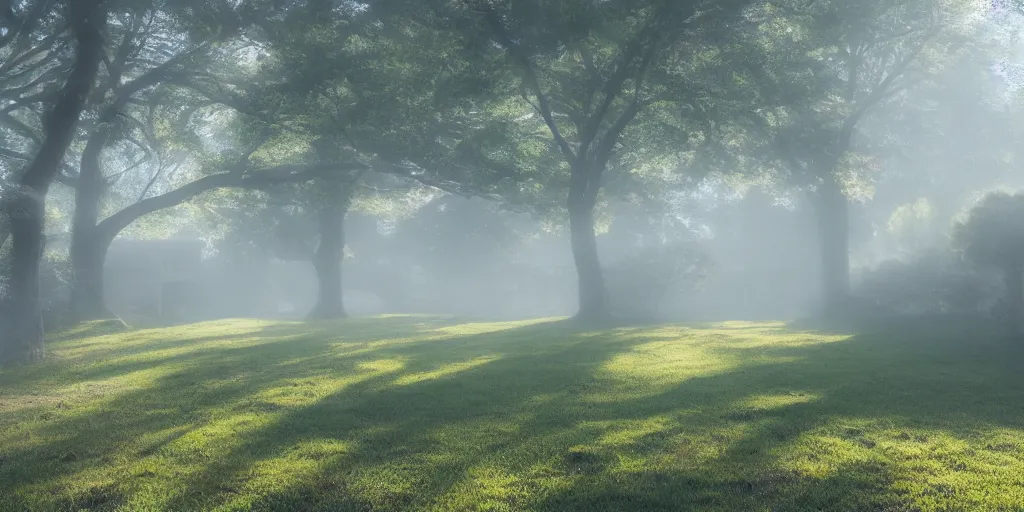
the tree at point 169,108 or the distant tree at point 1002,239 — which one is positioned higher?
the tree at point 169,108

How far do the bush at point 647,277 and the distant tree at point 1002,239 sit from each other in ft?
76.4

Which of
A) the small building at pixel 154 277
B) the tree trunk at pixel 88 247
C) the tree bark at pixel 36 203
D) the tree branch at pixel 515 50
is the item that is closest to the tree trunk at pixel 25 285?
the tree bark at pixel 36 203

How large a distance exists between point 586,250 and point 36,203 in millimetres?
23409

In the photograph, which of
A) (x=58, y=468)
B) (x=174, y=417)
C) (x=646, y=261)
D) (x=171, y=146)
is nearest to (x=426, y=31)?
(x=171, y=146)

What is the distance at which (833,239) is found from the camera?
147 ft

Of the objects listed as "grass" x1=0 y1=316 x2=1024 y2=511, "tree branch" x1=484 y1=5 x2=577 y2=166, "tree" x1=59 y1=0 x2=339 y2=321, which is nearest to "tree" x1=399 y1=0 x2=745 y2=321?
"tree branch" x1=484 y1=5 x2=577 y2=166

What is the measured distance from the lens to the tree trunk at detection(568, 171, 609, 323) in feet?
116

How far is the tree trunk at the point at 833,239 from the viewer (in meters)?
43.3

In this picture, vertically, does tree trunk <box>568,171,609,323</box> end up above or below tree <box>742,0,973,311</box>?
below

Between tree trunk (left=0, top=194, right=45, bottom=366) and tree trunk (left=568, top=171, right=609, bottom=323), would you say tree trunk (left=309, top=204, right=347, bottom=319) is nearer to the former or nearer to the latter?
tree trunk (left=568, top=171, right=609, bottom=323)

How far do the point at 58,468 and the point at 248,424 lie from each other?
8.80 ft

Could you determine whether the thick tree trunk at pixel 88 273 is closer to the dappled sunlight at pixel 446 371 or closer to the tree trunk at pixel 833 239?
the dappled sunlight at pixel 446 371

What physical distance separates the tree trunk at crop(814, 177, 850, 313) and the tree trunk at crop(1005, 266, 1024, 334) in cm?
1321

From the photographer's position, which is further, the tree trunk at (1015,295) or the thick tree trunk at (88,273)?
the thick tree trunk at (88,273)
